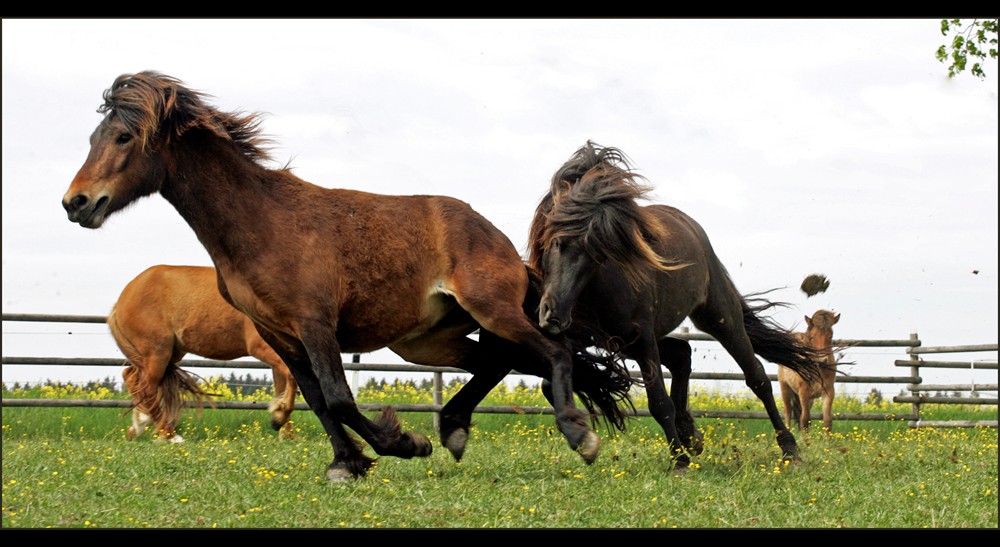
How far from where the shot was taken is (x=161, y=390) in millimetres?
12047

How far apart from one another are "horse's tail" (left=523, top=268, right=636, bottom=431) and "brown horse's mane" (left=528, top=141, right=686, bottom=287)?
398mm

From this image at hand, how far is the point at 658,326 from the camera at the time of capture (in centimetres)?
805

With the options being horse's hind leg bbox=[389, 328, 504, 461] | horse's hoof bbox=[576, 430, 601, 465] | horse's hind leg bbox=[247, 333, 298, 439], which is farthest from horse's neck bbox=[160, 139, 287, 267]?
horse's hind leg bbox=[247, 333, 298, 439]

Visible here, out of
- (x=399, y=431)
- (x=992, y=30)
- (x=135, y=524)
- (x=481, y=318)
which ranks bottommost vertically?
(x=135, y=524)

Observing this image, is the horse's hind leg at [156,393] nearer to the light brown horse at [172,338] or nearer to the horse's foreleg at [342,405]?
the light brown horse at [172,338]

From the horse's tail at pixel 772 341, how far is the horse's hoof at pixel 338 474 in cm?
455

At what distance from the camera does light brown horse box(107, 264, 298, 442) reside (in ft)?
39.3

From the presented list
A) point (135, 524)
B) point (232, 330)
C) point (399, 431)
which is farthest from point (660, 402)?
point (232, 330)

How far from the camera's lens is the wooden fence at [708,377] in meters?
13.7

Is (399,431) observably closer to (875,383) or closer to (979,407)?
(875,383)

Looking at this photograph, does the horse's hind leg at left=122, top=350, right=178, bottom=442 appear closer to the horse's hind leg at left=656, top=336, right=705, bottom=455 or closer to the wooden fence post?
the horse's hind leg at left=656, top=336, right=705, bottom=455

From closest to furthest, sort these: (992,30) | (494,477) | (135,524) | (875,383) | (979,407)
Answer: (135,524) < (494,477) < (992,30) < (875,383) < (979,407)

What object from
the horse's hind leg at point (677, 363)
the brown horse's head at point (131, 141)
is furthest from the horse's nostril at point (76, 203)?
the horse's hind leg at point (677, 363)

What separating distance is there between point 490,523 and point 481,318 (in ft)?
6.07
